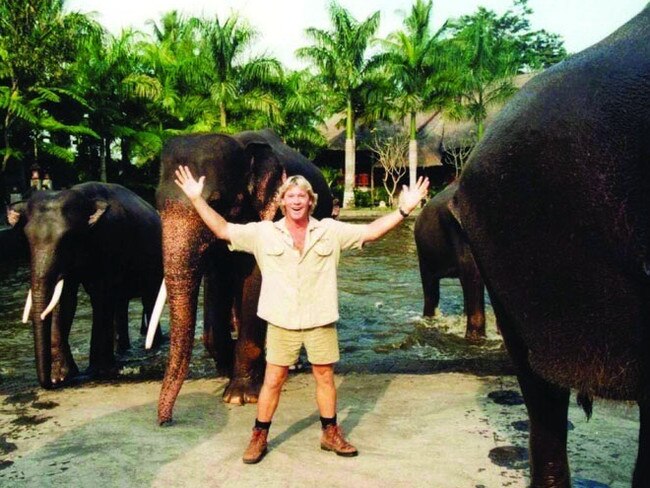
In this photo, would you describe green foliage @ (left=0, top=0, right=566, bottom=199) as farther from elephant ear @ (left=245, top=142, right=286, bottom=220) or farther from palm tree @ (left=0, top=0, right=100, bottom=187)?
elephant ear @ (left=245, top=142, right=286, bottom=220)

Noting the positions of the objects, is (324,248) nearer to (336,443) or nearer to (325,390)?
(325,390)

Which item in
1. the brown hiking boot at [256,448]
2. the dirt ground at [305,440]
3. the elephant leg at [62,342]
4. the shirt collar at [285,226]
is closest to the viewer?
the dirt ground at [305,440]

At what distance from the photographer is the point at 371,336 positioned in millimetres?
8773

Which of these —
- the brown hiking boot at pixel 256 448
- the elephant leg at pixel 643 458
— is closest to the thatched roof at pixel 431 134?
the brown hiking boot at pixel 256 448

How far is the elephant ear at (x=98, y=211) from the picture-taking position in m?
6.37

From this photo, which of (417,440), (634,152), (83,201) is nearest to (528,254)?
(634,152)

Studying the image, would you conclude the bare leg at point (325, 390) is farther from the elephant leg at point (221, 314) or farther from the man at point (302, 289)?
the elephant leg at point (221, 314)

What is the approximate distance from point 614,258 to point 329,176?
3626 cm

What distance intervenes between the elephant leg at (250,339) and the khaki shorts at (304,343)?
1.33 meters

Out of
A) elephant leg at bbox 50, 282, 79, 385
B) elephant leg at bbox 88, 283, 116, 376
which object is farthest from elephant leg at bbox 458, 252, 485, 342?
elephant leg at bbox 50, 282, 79, 385

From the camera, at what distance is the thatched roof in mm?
37531

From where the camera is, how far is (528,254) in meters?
2.21

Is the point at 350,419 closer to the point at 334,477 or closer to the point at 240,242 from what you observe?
the point at 334,477

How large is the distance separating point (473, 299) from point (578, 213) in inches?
252
